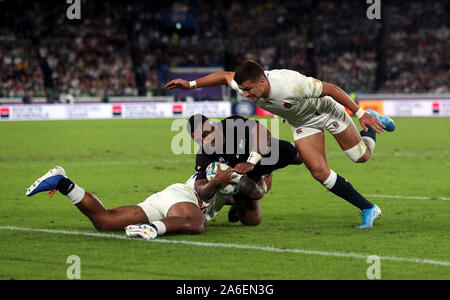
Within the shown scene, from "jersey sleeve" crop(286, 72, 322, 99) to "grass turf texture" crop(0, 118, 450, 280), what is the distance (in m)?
1.66

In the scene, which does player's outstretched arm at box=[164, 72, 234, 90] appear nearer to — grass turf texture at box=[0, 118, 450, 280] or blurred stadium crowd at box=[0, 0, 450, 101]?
grass turf texture at box=[0, 118, 450, 280]

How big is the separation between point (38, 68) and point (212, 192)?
4085cm

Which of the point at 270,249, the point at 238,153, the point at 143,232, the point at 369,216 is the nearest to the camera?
the point at 270,249

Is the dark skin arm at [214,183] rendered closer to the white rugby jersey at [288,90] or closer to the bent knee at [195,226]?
the bent knee at [195,226]

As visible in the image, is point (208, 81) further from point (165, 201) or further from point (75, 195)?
point (75, 195)

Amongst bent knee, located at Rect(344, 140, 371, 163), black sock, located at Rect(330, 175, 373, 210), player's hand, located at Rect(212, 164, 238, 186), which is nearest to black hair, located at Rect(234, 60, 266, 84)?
player's hand, located at Rect(212, 164, 238, 186)

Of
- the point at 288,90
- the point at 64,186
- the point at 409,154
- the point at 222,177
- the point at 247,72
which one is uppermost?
the point at 247,72

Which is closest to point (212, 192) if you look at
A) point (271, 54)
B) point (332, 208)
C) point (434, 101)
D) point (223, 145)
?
point (223, 145)

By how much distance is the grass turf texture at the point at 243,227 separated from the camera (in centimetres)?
687

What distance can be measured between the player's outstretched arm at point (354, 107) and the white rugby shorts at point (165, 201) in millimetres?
1970

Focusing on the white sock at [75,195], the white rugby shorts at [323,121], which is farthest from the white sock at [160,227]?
the white rugby shorts at [323,121]

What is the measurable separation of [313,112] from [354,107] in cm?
93

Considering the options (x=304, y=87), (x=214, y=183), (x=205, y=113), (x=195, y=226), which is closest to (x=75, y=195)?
(x=195, y=226)

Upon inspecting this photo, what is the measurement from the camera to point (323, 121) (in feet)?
31.7
